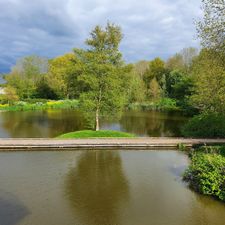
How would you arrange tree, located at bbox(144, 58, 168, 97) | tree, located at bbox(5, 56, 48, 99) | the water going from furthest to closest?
tree, located at bbox(144, 58, 168, 97) < tree, located at bbox(5, 56, 48, 99) < the water

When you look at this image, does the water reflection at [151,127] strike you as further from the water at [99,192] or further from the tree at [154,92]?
the tree at [154,92]

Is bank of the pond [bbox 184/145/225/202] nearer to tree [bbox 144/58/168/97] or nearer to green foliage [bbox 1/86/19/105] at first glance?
green foliage [bbox 1/86/19/105]

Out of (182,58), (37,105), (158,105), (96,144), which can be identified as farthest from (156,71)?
(96,144)

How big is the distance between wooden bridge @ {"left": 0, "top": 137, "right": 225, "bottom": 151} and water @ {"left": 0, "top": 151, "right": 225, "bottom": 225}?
6.06ft

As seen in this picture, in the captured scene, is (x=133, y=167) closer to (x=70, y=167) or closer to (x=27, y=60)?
(x=70, y=167)

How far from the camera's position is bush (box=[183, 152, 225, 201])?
43.7 ft

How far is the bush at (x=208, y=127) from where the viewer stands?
83.5 ft

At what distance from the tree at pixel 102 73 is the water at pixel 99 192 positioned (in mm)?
8551

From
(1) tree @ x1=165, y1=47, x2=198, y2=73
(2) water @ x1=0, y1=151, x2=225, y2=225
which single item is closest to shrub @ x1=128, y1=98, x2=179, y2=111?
(1) tree @ x1=165, y1=47, x2=198, y2=73

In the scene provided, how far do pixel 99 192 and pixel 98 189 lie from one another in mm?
352

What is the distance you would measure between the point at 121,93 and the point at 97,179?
1384 centimetres

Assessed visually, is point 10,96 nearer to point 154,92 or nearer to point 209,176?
point 154,92

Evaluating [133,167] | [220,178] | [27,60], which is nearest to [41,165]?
[133,167]

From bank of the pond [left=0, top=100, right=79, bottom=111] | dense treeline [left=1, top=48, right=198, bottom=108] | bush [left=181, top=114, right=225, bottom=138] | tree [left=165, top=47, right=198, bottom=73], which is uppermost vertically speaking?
tree [left=165, top=47, right=198, bottom=73]
